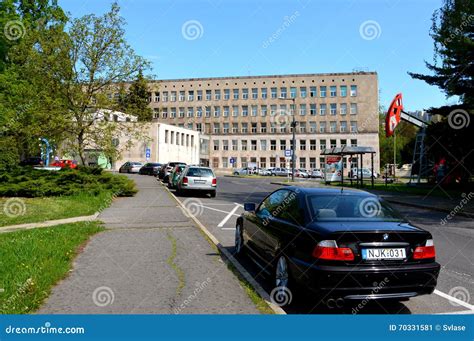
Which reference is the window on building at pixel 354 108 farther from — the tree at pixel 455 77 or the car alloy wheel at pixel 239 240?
the car alloy wheel at pixel 239 240

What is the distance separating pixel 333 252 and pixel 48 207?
12.0m

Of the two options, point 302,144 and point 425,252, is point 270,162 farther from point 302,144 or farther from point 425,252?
point 425,252

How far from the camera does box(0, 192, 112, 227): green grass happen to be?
11977 mm

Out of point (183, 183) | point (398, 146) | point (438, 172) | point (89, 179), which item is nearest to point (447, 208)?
point (183, 183)

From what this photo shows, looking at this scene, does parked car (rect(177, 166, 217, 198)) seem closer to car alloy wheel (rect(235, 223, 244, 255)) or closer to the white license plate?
car alloy wheel (rect(235, 223, 244, 255))

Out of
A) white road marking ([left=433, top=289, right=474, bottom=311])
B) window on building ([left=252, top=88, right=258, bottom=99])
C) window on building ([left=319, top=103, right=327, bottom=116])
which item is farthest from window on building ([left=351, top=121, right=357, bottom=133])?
white road marking ([left=433, top=289, right=474, bottom=311])

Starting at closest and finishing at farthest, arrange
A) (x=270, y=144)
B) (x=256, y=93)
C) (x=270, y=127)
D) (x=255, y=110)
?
(x=270, y=144)
(x=270, y=127)
(x=256, y=93)
(x=255, y=110)

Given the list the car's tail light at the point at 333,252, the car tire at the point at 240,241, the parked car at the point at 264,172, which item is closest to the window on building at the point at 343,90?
the parked car at the point at 264,172

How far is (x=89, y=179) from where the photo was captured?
18.2m

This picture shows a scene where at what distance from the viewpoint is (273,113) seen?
3391 inches

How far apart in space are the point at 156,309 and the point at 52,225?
7.29 m

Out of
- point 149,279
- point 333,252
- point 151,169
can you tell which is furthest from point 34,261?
point 151,169

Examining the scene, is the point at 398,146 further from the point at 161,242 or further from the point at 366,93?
the point at 161,242

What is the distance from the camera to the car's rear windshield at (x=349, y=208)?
16.9 ft
